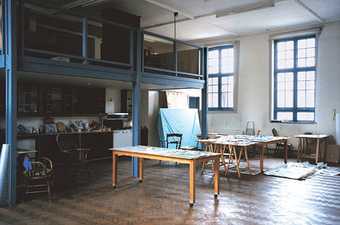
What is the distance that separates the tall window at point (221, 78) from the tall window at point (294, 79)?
63.4 inches

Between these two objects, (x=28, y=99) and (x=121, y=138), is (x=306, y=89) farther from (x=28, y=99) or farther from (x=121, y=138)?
(x=28, y=99)

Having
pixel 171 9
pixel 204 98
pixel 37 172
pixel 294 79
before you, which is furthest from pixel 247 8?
pixel 37 172

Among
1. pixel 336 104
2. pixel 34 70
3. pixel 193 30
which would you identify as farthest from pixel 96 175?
pixel 336 104

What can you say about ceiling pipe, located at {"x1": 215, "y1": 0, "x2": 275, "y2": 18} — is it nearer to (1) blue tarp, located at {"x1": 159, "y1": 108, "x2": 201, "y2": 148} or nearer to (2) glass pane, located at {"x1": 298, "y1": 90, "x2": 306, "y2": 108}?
(2) glass pane, located at {"x1": 298, "y1": 90, "x2": 306, "y2": 108}

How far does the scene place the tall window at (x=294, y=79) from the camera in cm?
995

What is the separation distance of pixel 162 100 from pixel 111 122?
2325mm

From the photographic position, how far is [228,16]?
354 inches

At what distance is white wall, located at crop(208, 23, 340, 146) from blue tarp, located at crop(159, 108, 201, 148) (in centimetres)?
71

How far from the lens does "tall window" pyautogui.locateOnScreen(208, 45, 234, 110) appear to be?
38.0ft

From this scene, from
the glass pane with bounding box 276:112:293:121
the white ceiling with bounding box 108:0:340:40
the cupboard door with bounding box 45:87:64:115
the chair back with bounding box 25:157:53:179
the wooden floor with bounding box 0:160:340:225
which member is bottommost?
the wooden floor with bounding box 0:160:340:225

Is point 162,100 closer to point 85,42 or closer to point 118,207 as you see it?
point 85,42

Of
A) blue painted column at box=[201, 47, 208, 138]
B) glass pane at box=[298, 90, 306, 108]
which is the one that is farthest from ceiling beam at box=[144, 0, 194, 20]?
glass pane at box=[298, 90, 306, 108]

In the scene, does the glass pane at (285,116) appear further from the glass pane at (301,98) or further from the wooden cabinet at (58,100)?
the wooden cabinet at (58,100)

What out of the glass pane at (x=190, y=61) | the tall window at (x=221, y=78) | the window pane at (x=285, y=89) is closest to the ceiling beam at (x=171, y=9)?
the glass pane at (x=190, y=61)
